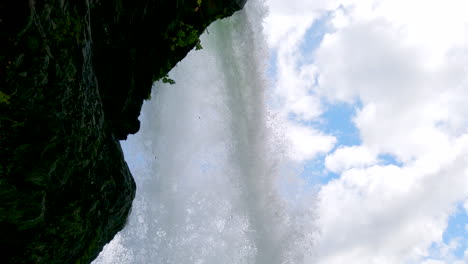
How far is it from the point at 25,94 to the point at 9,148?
2.37ft

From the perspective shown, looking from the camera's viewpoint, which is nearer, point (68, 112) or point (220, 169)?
point (68, 112)

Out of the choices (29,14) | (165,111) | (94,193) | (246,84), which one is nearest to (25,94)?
(29,14)

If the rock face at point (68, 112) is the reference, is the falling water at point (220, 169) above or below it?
above

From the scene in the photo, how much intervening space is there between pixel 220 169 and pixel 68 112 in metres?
16.5

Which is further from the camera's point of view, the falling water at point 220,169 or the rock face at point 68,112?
the falling water at point 220,169

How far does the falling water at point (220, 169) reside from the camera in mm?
21859

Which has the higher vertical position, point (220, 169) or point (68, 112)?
point (220, 169)

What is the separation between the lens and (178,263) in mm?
22906

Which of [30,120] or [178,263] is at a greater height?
[178,263]

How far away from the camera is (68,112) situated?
668 centimetres

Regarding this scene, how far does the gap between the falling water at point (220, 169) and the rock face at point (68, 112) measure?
37.3ft

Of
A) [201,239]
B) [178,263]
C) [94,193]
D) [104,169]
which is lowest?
[94,193]

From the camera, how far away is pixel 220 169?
2298 centimetres

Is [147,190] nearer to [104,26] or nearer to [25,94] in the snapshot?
[104,26]
